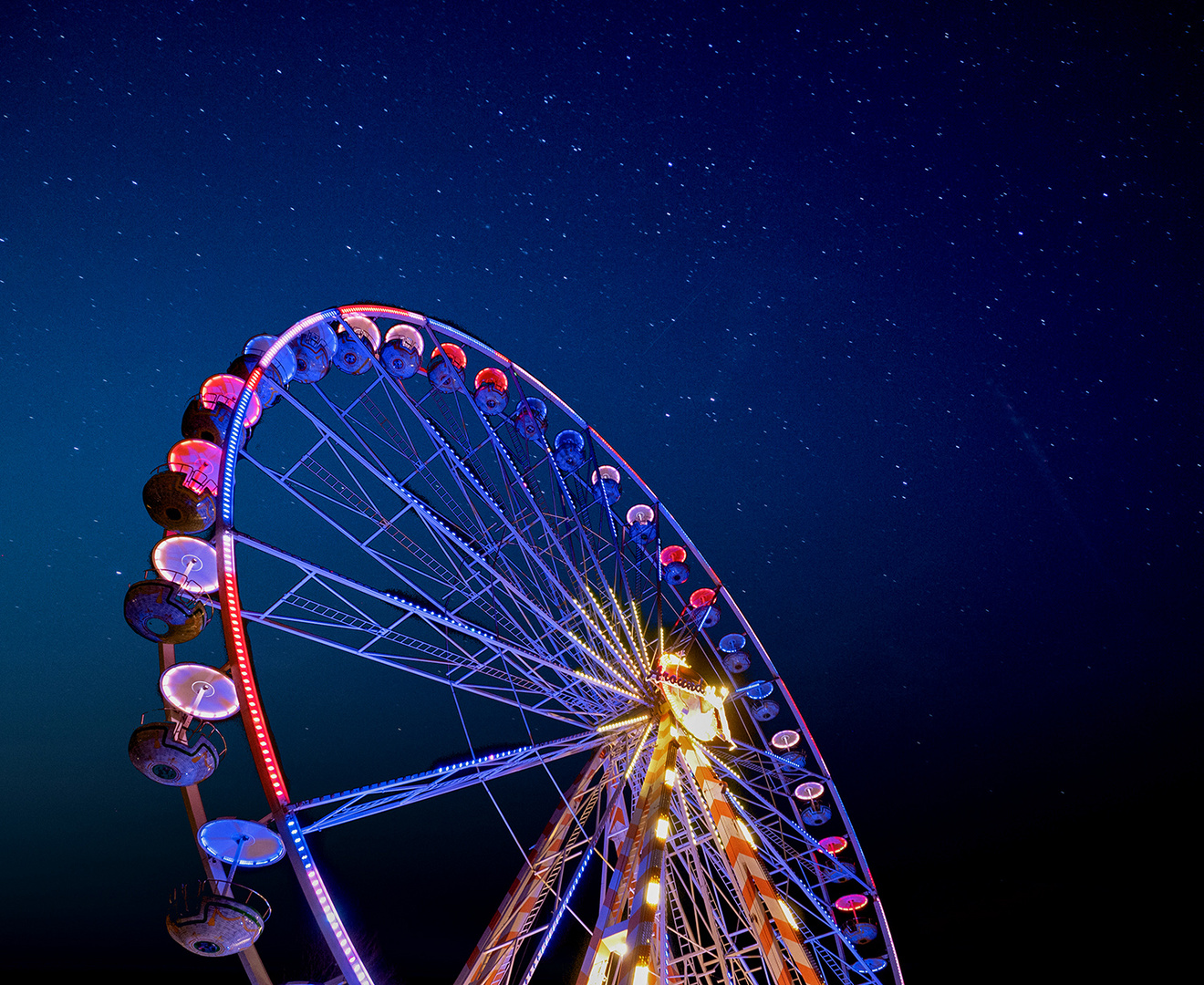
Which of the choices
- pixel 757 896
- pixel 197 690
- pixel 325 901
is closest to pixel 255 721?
pixel 197 690

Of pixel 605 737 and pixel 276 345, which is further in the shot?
pixel 605 737

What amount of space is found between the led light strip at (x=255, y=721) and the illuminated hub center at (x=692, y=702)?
15.3 ft

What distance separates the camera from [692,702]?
974 centimetres

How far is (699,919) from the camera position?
28.7ft

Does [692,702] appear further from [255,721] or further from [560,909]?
[255,721]

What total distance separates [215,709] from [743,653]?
10330 mm

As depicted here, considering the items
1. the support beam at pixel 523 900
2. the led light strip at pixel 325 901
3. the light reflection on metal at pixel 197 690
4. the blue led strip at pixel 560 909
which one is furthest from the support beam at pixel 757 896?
the light reflection on metal at pixel 197 690

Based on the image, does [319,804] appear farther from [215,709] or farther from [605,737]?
[605,737]

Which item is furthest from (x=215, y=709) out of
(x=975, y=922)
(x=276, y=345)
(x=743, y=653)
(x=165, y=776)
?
(x=975, y=922)

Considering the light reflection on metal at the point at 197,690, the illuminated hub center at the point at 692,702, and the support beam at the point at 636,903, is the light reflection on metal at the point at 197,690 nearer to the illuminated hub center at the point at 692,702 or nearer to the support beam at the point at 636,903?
the support beam at the point at 636,903

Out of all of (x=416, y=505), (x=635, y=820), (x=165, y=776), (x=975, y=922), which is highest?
(x=416, y=505)

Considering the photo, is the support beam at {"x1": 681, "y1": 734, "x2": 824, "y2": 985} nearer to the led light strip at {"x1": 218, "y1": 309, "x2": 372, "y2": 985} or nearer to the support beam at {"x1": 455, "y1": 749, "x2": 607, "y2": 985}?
the support beam at {"x1": 455, "y1": 749, "x2": 607, "y2": 985}

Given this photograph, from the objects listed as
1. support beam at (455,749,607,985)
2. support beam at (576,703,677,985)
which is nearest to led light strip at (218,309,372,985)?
support beam at (576,703,677,985)

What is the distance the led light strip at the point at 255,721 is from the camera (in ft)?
18.3
